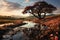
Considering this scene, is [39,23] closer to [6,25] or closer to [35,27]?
[35,27]

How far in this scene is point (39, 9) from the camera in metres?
2.92

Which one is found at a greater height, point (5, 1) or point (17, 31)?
point (5, 1)

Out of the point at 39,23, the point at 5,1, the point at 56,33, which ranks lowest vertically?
the point at 56,33

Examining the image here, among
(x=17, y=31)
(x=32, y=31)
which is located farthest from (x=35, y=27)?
(x=17, y=31)

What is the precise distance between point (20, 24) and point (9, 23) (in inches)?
7.4

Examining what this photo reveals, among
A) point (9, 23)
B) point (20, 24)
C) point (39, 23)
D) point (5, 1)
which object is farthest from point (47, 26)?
point (5, 1)

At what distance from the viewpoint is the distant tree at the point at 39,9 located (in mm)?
2924

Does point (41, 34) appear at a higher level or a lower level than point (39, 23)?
lower

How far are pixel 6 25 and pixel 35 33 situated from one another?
51 centimetres

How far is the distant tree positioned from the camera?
9.59 ft

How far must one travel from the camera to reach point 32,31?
2.87 meters

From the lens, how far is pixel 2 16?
9.59 feet

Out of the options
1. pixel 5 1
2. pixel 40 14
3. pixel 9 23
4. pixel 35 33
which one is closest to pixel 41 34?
pixel 35 33

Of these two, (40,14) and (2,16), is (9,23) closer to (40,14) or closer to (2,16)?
(2,16)
